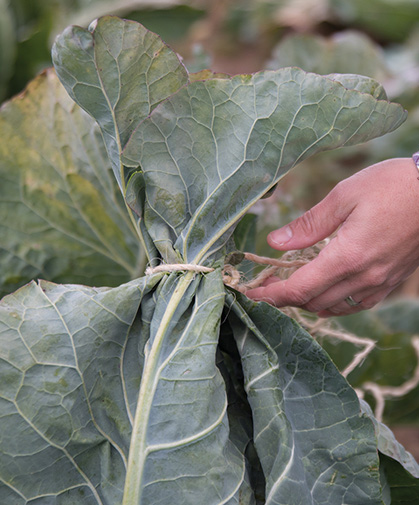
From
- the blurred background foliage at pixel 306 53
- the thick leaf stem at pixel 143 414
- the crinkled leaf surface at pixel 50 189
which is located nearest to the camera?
the thick leaf stem at pixel 143 414

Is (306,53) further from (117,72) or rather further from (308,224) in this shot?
(117,72)

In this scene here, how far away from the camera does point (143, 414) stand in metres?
0.93

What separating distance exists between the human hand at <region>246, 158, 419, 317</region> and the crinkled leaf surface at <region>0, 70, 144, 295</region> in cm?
66

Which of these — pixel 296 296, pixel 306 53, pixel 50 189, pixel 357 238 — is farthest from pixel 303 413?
pixel 306 53

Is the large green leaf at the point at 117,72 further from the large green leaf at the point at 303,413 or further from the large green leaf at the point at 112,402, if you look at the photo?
the large green leaf at the point at 303,413

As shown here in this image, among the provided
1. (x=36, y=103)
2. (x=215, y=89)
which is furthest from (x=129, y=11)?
(x=215, y=89)

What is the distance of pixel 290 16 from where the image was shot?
5.48 metres

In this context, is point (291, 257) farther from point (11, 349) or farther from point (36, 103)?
point (36, 103)

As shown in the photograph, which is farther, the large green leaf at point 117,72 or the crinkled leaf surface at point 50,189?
the crinkled leaf surface at point 50,189

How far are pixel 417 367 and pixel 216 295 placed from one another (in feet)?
3.82

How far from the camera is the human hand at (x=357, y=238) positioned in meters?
1.05

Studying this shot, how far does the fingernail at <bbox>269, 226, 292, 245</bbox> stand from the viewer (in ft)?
3.66

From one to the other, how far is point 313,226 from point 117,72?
48cm

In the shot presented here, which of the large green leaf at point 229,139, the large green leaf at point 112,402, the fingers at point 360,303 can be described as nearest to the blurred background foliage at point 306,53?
the fingers at point 360,303
